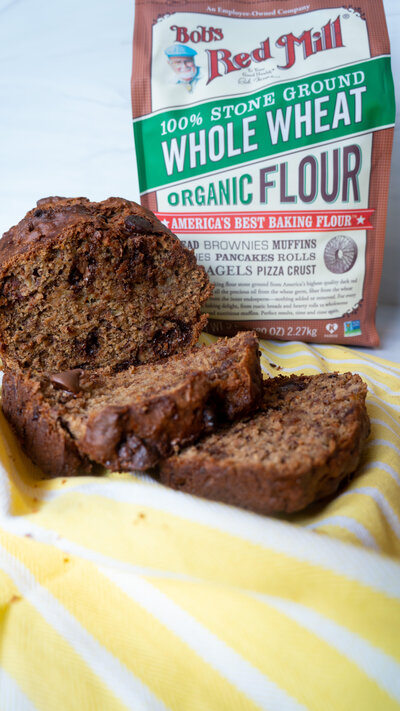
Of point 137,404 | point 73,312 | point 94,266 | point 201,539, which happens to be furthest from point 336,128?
point 201,539

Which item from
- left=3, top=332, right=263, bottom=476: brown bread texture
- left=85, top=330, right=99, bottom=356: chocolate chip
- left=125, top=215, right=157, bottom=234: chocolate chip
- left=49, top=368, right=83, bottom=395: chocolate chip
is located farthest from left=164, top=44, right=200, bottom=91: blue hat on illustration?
left=49, top=368, right=83, bottom=395: chocolate chip

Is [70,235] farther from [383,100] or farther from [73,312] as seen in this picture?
[383,100]

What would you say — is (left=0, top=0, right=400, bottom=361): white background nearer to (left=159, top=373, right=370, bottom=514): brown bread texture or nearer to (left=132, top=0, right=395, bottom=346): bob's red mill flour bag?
(left=132, top=0, right=395, bottom=346): bob's red mill flour bag

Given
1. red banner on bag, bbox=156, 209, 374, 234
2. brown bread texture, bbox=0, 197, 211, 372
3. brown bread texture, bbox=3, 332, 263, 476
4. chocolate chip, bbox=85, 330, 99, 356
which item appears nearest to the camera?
brown bread texture, bbox=3, 332, 263, 476

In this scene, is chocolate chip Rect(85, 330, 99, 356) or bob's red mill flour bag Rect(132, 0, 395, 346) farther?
bob's red mill flour bag Rect(132, 0, 395, 346)

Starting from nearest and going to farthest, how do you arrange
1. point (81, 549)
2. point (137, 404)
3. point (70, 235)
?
point (81, 549)
point (137, 404)
point (70, 235)

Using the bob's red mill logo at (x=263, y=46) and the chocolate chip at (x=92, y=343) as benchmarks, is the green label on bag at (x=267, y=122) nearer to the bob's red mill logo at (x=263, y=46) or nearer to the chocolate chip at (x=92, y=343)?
the bob's red mill logo at (x=263, y=46)

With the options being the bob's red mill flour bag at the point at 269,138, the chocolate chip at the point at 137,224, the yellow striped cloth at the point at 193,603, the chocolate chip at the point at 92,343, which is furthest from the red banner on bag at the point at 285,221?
the yellow striped cloth at the point at 193,603
